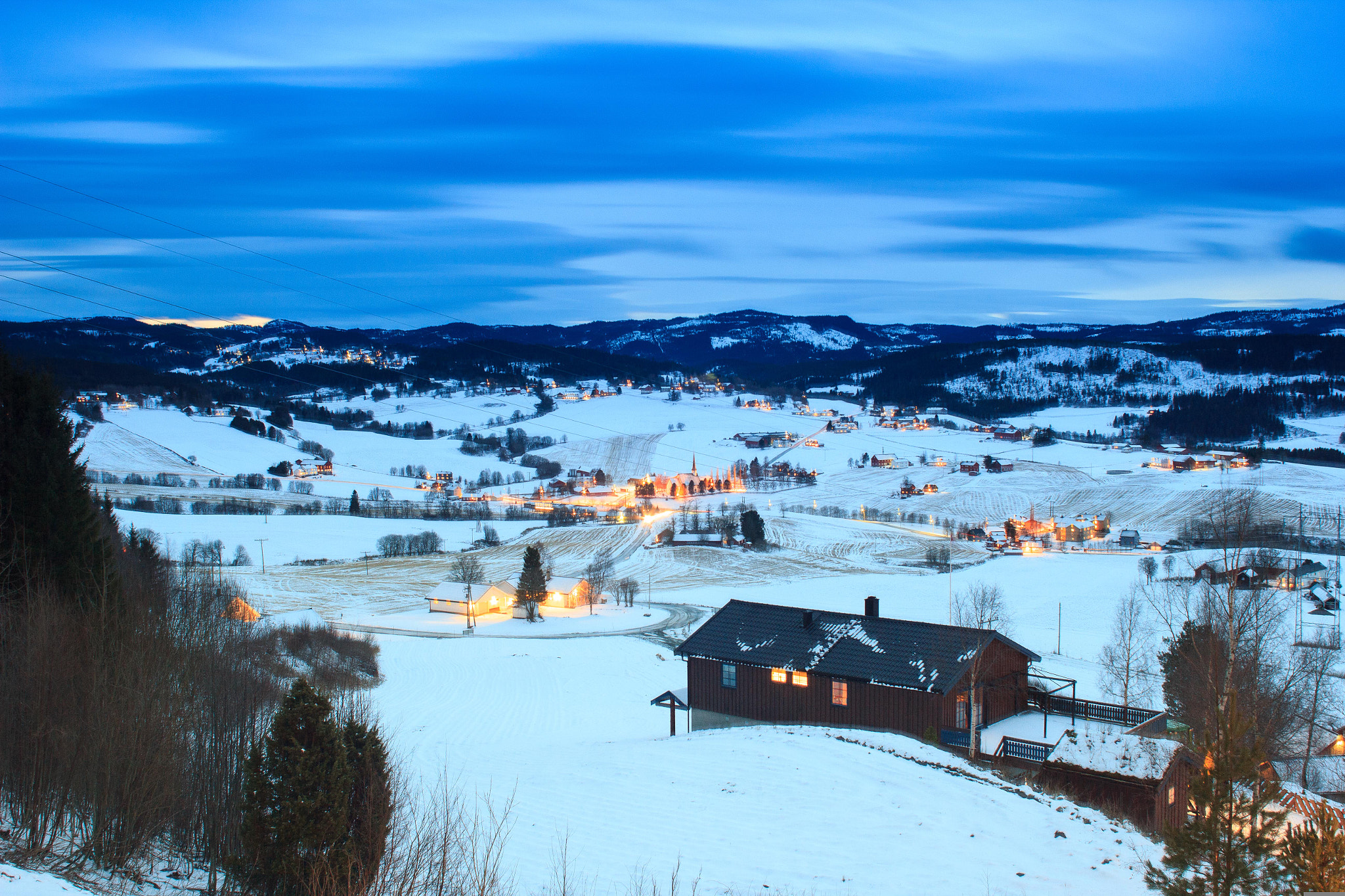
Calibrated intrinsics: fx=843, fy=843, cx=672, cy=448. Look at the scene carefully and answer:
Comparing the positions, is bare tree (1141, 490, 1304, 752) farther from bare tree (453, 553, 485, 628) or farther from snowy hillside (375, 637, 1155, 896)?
bare tree (453, 553, 485, 628)

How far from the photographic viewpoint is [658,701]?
26.0 m

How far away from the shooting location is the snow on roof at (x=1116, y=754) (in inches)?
689

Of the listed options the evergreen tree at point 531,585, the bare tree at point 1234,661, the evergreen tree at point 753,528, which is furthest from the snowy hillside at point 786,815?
the evergreen tree at point 753,528

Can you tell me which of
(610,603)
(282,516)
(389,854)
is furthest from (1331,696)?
(282,516)

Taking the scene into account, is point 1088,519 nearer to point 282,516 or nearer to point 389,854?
point 282,516

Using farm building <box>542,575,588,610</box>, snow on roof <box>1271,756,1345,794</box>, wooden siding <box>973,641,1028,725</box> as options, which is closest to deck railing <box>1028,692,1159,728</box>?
wooden siding <box>973,641,1028,725</box>

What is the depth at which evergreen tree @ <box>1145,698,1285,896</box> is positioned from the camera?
863 cm

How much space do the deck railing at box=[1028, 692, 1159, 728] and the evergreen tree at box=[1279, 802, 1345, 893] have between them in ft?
52.2

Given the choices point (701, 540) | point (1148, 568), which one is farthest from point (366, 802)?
point (701, 540)

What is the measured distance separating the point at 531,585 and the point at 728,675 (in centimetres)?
3736

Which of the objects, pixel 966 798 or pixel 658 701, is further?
pixel 658 701

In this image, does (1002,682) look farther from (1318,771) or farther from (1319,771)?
(1319,771)

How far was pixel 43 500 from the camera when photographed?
15.4 meters

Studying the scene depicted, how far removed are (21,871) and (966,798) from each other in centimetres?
1460
